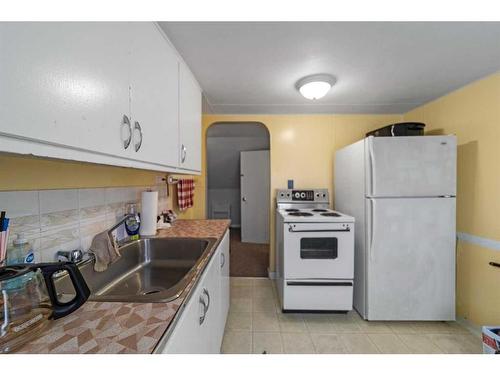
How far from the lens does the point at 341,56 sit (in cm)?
144

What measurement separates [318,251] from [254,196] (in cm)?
253

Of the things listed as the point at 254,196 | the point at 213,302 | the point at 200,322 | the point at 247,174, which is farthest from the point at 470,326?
the point at 247,174

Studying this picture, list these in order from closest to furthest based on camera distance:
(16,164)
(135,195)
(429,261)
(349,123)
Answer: (16,164) < (135,195) < (429,261) < (349,123)

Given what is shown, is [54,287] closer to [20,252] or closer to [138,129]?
[20,252]

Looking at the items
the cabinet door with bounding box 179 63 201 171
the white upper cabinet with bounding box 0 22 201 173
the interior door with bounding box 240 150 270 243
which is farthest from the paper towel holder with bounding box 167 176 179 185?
the interior door with bounding box 240 150 270 243

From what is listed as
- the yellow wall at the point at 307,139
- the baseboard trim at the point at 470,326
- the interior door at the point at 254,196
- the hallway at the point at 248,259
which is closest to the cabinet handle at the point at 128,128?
the yellow wall at the point at 307,139

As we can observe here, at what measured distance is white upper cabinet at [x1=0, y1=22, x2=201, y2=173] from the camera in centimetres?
46

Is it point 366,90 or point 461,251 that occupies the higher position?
→ point 366,90

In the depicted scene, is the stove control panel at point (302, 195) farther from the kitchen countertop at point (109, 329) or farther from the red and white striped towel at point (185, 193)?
→ the kitchen countertop at point (109, 329)

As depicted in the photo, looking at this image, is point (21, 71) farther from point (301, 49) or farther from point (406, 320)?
point (406, 320)

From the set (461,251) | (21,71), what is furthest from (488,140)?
(21,71)
